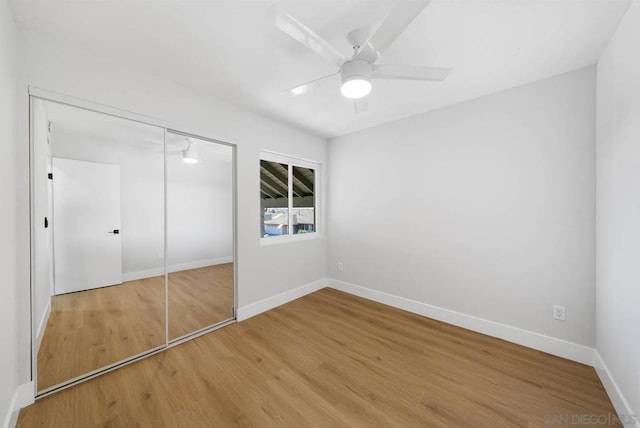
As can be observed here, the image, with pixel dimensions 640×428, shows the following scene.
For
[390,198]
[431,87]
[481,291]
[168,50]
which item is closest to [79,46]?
[168,50]

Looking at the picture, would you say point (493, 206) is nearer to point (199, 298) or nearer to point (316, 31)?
point (316, 31)

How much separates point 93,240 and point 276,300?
6.68 feet

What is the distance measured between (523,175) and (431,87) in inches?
49.1

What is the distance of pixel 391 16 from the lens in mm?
1156

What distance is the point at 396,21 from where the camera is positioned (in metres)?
1.19

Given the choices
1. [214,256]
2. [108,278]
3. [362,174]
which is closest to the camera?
[108,278]

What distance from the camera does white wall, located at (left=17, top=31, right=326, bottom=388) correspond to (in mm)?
1533

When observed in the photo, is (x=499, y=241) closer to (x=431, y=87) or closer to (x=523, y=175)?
(x=523, y=175)

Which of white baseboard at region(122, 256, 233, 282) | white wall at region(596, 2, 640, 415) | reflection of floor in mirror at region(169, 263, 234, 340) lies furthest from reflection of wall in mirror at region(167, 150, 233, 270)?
white wall at region(596, 2, 640, 415)

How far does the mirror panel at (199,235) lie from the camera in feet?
8.19

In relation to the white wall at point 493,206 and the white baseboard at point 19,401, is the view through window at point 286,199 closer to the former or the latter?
the white wall at point 493,206

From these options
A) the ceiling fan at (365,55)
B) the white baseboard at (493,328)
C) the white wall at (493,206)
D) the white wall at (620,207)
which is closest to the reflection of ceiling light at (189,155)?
the ceiling fan at (365,55)

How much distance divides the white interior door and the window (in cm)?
149

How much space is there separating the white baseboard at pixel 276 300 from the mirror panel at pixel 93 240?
822 mm
